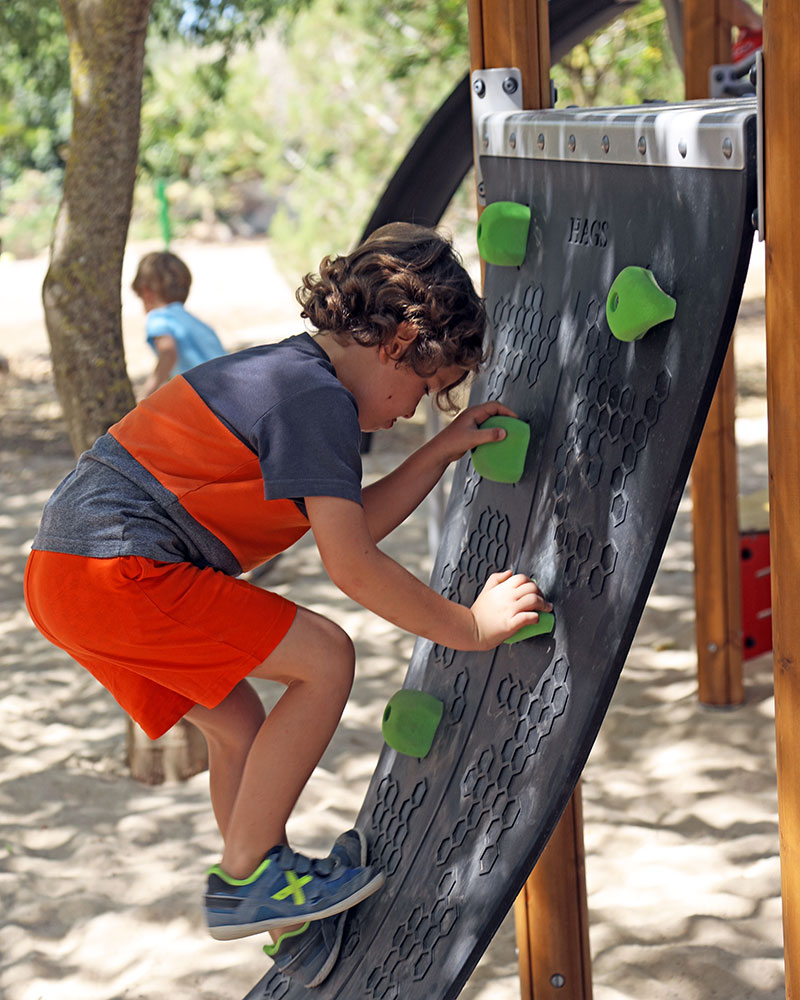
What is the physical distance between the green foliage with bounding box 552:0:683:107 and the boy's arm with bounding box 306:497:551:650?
7362mm

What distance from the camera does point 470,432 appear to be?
6.58ft

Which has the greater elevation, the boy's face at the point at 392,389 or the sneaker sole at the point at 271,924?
the boy's face at the point at 392,389

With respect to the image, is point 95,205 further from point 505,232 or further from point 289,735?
point 289,735

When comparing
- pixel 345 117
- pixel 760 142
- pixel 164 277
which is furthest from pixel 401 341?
pixel 345 117

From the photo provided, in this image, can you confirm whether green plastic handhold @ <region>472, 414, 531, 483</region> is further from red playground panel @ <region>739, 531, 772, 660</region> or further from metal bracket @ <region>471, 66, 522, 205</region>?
red playground panel @ <region>739, 531, 772, 660</region>

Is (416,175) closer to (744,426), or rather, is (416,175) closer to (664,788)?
(664,788)

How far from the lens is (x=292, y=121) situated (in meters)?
18.0

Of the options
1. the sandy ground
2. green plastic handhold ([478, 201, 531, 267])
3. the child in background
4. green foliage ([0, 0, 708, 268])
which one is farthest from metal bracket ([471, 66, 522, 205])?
green foliage ([0, 0, 708, 268])

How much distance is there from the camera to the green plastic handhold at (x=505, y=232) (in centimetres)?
209

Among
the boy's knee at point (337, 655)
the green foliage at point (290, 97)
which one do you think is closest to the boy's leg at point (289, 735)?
the boy's knee at point (337, 655)

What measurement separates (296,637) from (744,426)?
6.32 m

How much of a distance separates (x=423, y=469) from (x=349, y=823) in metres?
1.70

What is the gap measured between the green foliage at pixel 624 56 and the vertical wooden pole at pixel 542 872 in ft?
22.1

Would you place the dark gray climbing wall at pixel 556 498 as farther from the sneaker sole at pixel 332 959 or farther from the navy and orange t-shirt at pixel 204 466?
the navy and orange t-shirt at pixel 204 466
